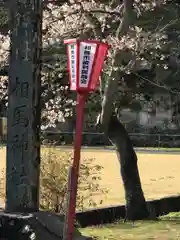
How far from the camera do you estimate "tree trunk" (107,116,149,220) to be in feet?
38.2

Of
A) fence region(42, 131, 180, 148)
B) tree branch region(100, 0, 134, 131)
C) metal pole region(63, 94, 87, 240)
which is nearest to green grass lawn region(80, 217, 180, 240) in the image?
tree branch region(100, 0, 134, 131)

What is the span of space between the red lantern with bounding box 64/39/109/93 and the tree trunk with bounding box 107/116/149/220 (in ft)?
19.8

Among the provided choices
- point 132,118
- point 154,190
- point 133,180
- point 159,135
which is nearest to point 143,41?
point 133,180

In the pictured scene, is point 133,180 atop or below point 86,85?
below

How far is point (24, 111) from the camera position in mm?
6746

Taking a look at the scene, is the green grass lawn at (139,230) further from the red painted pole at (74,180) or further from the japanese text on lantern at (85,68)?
the japanese text on lantern at (85,68)

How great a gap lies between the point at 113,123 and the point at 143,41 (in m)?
2.00

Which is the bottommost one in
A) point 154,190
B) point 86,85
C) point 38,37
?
point 154,190

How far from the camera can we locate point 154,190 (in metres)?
16.7

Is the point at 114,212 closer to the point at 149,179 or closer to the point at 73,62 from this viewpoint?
the point at 73,62

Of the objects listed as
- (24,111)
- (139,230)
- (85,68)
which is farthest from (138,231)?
(85,68)

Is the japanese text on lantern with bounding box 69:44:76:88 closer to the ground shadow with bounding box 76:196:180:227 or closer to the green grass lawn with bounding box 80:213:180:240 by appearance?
the green grass lawn with bounding box 80:213:180:240

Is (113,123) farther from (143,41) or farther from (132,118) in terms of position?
(132,118)

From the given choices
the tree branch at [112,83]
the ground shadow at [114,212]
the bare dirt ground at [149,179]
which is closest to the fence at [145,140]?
the bare dirt ground at [149,179]
